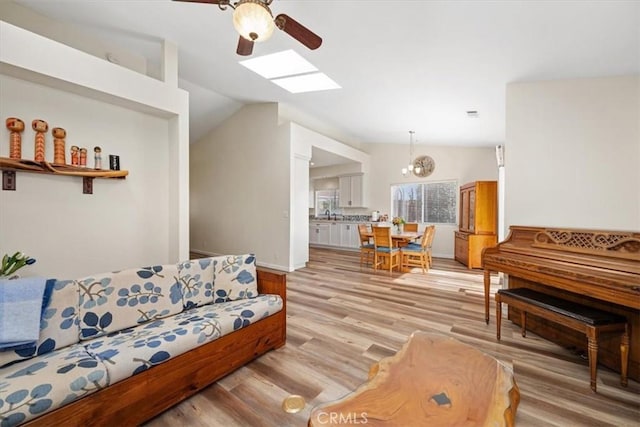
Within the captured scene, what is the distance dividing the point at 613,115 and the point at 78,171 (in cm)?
564

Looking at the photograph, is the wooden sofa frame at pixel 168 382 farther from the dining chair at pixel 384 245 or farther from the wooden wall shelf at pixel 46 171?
the dining chair at pixel 384 245

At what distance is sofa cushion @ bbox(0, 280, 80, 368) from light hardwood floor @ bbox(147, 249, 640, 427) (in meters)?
0.76

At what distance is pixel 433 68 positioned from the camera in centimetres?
294

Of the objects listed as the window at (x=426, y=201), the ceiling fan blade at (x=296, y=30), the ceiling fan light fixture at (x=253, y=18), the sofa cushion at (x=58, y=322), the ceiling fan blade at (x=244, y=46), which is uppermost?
the ceiling fan blade at (x=244, y=46)

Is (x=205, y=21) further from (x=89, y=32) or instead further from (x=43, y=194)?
(x=43, y=194)

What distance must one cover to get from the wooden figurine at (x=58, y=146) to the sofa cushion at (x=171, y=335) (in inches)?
89.3

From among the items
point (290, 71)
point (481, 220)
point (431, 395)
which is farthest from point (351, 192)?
point (431, 395)

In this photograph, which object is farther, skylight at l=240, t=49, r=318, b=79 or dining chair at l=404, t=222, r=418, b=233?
dining chair at l=404, t=222, r=418, b=233

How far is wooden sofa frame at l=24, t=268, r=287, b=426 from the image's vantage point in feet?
4.02

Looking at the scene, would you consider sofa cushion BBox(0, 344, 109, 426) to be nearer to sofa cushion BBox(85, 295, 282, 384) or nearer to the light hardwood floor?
sofa cushion BBox(85, 295, 282, 384)

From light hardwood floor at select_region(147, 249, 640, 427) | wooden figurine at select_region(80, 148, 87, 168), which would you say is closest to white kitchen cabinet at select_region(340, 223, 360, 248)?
light hardwood floor at select_region(147, 249, 640, 427)

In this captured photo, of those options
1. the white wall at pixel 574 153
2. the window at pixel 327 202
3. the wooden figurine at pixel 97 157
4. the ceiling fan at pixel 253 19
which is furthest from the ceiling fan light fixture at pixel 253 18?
the window at pixel 327 202

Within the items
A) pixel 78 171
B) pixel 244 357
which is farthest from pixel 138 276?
pixel 78 171

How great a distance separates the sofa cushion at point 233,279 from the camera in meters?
2.31
